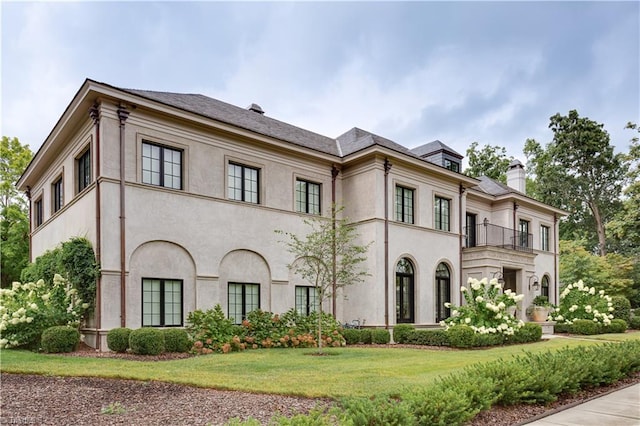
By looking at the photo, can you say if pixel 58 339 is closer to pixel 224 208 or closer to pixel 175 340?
pixel 175 340

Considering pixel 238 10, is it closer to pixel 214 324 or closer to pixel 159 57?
pixel 159 57

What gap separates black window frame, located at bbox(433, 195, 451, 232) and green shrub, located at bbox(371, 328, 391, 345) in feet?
18.9

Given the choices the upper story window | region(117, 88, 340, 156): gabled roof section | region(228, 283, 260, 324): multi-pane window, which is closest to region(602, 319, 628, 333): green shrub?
the upper story window

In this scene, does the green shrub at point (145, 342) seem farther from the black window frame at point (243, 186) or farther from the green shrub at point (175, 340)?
the black window frame at point (243, 186)

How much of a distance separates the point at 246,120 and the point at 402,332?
9.42m

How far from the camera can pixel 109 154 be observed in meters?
13.4

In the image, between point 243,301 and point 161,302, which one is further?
point 243,301

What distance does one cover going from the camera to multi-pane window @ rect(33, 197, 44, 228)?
2050cm

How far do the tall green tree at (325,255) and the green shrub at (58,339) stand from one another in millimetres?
6043

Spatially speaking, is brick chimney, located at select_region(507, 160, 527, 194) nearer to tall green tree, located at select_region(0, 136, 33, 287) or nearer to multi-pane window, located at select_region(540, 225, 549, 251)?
multi-pane window, located at select_region(540, 225, 549, 251)

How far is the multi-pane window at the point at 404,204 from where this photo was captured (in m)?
19.3

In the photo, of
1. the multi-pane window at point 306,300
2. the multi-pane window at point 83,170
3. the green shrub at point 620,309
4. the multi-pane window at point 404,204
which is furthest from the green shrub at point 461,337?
the green shrub at point 620,309

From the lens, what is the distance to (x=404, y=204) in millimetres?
19578

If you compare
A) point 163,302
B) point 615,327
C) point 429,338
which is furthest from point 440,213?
point 163,302
